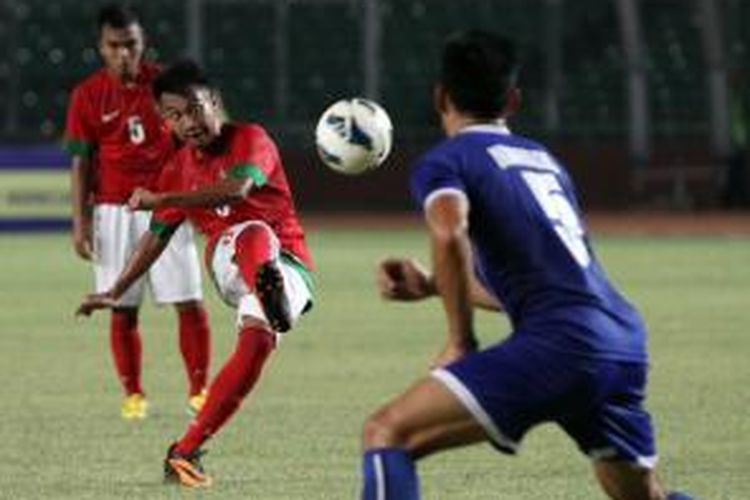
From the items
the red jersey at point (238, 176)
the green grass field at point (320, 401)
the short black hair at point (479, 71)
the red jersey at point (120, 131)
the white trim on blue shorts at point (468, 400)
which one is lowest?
the green grass field at point (320, 401)

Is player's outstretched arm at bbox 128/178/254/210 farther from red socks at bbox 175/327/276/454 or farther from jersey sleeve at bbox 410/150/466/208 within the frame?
jersey sleeve at bbox 410/150/466/208

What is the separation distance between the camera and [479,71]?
283 inches

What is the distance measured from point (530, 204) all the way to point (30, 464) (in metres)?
4.59

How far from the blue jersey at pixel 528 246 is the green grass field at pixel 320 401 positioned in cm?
298

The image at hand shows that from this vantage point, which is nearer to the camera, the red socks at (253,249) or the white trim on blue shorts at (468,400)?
the white trim on blue shorts at (468,400)

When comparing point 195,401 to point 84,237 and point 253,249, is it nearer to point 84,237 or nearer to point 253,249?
point 84,237

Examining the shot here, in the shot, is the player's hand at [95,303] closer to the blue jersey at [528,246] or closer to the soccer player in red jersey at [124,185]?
the blue jersey at [528,246]

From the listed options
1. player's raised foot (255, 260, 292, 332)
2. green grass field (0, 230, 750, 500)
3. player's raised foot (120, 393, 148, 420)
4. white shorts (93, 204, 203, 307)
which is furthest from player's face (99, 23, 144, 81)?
player's raised foot (255, 260, 292, 332)

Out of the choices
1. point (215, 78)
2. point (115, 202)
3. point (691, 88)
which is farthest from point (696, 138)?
point (115, 202)

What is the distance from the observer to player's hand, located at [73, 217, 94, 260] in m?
13.6

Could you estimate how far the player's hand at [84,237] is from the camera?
1360 centimetres

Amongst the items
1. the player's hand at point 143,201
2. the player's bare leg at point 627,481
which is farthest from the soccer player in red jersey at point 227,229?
the player's bare leg at point 627,481

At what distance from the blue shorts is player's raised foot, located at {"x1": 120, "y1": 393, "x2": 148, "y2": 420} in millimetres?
6236

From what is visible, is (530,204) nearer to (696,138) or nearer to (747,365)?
(747,365)
